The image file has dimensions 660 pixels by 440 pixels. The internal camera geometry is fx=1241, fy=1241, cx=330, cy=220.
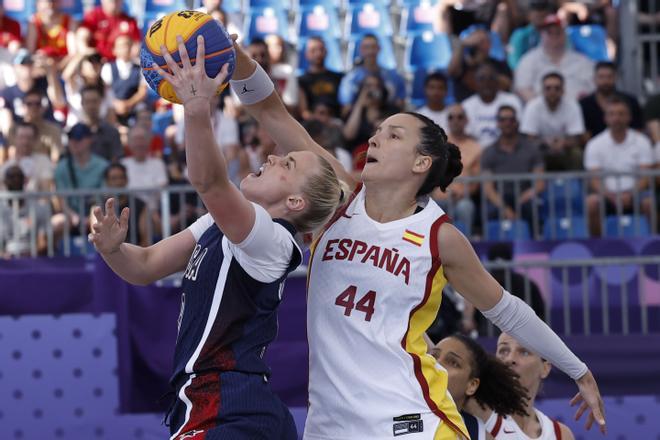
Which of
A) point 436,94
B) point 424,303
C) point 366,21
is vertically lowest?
point 424,303

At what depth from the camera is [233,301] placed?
13.1 feet

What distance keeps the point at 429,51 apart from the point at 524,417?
942cm

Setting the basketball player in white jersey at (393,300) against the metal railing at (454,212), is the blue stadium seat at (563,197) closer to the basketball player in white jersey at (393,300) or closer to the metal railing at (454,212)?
the metal railing at (454,212)

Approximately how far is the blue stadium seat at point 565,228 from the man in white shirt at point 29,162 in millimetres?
4576

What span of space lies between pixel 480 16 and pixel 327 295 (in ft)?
35.0

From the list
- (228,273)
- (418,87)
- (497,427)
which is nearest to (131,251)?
(228,273)

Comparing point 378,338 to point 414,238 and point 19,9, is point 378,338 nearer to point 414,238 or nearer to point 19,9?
point 414,238

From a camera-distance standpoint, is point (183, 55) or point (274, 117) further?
point (274, 117)

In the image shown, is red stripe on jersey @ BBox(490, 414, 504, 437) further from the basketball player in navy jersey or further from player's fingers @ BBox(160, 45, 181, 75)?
player's fingers @ BBox(160, 45, 181, 75)

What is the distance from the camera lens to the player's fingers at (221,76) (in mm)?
3771

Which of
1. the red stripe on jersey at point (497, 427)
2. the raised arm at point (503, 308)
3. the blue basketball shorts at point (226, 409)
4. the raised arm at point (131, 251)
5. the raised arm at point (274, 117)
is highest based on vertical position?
the raised arm at point (274, 117)

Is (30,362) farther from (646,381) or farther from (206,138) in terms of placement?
(206,138)

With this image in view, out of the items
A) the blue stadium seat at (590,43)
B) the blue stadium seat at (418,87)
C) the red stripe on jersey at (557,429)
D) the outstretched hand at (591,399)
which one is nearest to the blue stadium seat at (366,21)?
the blue stadium seat at (418,87)

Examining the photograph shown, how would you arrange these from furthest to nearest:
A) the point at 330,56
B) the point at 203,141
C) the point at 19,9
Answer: the point at 19,9, the point at 330,56, the point at 203,141
